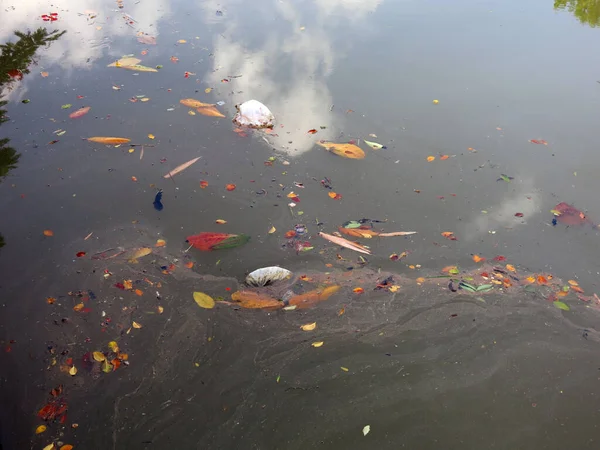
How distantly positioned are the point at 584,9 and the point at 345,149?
498 cm

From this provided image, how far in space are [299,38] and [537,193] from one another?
10.9ft

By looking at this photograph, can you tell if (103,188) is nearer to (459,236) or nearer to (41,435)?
(41,435)

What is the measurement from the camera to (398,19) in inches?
232

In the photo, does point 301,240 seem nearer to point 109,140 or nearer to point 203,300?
point 203,300

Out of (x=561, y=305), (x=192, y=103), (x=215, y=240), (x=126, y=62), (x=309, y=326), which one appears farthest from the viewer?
(x=126, y=62)

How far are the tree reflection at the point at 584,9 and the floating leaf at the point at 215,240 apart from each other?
5.85 m

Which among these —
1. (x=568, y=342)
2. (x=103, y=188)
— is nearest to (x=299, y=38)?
(x=103, y=188)

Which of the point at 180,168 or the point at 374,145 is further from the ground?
the point at 374,145

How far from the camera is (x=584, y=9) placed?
20.9 feet

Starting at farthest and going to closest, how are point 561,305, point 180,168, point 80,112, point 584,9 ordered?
point 584,9 < point 80,112 < point 180,168 < point 561,305

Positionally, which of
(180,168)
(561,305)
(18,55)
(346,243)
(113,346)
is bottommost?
(113,346)

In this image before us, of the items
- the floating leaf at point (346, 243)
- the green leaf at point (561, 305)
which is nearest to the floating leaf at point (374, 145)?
the floating leaf at point (346, 243)

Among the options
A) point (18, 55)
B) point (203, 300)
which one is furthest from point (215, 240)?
point (18, 55)

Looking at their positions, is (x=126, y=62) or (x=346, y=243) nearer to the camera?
(x=346, y=243)
